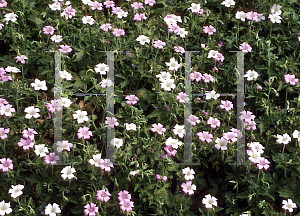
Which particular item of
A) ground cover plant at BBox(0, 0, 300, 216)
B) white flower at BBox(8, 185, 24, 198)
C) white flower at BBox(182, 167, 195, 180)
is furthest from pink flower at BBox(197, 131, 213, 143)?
white flower at BBox(8, 185, 24, 198)

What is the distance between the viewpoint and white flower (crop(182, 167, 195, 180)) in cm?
298

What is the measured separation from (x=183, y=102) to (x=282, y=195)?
119 centimetres

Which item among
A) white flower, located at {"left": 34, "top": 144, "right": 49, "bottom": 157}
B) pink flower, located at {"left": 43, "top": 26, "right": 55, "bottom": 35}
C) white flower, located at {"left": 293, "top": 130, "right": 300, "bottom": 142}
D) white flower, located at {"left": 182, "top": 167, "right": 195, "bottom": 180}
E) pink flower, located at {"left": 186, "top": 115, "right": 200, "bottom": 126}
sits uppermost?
pink flower, located at {"left": 43, "top": 26, "right": 55, "bottom": 35}

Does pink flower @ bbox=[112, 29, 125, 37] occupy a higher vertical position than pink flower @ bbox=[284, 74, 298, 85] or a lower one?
higher

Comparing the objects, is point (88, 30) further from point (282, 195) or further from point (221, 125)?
point (282, 195)

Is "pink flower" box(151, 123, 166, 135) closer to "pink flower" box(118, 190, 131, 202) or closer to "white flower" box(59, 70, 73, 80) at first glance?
"pink flower" box(118, 190, 131, 202)

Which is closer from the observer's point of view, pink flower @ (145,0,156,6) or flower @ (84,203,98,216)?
flower @ (84,203,98,216)

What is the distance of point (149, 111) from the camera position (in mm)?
3715

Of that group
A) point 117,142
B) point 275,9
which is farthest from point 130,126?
point 275,9

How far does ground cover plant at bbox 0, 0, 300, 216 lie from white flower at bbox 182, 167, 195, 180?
1.1 inches

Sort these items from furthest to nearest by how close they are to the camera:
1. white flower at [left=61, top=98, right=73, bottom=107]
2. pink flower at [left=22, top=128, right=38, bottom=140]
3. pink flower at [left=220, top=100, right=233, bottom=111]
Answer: pink flower at [left=220, top=100, right=233, bottom=111]
white flower at [left=61, top=98, right=73, bottom=107]
pink flower at [left=22, top=128, right=38, bottom=140]

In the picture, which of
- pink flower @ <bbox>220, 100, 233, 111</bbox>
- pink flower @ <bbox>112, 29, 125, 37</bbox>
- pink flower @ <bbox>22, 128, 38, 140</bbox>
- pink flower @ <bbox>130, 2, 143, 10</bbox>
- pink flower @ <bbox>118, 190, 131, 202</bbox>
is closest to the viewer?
pink flower @ <bbox>118, 190, 131, 202</bbox>

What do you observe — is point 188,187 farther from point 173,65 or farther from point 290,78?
point 290,78

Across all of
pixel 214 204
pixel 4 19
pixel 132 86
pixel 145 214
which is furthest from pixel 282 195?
pixel 4 19
